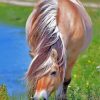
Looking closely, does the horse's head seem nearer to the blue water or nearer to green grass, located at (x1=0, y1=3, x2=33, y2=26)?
the blue water

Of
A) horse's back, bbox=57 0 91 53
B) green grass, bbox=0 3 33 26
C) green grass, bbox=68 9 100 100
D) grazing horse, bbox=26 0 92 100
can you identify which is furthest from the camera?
green grass, bbox=0 3 33 26

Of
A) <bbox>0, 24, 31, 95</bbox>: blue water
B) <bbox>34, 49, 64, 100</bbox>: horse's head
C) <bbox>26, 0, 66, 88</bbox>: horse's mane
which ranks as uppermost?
<bbox>0, 24, 31, 95</bbox>: blue water

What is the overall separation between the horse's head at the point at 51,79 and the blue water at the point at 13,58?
261 cm

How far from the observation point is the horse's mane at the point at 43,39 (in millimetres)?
7410


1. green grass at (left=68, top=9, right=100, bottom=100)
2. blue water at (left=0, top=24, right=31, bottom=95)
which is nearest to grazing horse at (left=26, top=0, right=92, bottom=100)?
green grass at (left=68, top=9, right=100, bottom=100)

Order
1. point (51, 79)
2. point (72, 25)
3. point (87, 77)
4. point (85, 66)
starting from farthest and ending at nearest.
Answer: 1. point (85, 66)
2. point (87, 77)
3. point (72, 25)
4. point (51, 79)

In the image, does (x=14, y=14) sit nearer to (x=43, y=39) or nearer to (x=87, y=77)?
(x=87, y=77)

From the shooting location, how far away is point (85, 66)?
531 inches

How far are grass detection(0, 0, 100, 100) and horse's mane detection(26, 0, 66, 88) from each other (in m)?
0.81

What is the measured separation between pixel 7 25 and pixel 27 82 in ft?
51.6

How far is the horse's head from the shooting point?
7.29m

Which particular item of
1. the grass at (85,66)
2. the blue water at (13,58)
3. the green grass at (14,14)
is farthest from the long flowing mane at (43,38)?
the green grass at (14,14)

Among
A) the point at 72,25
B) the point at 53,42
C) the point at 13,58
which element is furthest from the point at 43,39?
the point at 13,58

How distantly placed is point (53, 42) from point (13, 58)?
840 centimetres
